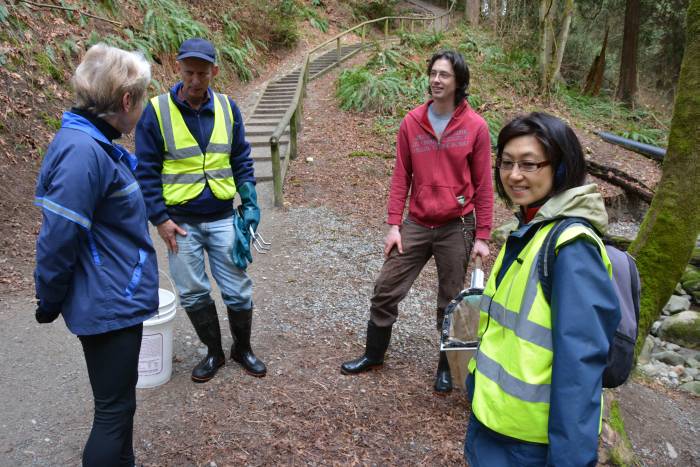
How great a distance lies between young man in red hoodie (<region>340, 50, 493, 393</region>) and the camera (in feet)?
10.3

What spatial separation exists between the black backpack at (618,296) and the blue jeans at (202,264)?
85.9 inches

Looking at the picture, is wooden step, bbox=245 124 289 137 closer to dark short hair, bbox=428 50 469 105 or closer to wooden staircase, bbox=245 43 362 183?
wooden staircase, bbox=245 43 362 183

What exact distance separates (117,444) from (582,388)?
1838mm

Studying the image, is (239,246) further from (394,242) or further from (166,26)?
(166,26)

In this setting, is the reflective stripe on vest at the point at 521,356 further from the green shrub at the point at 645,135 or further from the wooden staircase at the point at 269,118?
the green shrub at the point at 645,135

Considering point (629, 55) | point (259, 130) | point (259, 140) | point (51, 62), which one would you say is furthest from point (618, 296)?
point (629, 55)

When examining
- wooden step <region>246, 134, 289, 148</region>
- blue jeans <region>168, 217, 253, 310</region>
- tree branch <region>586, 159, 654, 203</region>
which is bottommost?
tree branch <region>586, 159, 654, 203</region>

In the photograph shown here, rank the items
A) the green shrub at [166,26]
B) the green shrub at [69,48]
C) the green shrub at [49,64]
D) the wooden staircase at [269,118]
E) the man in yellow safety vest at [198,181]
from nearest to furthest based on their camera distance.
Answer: the man in yellow safety vest at [198,181], the green shrub at [49,64], the green shrub at [69,48], the wooden staircase at [269,118], the green shrub at [166,26]

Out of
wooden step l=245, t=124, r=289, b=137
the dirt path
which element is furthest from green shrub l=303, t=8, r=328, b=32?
the dirt path

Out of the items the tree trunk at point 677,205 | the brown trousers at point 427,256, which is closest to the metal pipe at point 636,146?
the tree trunk at point 677,205

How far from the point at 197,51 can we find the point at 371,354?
2.27 m

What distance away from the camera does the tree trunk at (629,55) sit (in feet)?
51.6

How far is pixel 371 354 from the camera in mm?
3662

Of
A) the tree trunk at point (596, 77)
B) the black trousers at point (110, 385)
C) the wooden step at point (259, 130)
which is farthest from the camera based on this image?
the tree trunk at point (596, 77)
